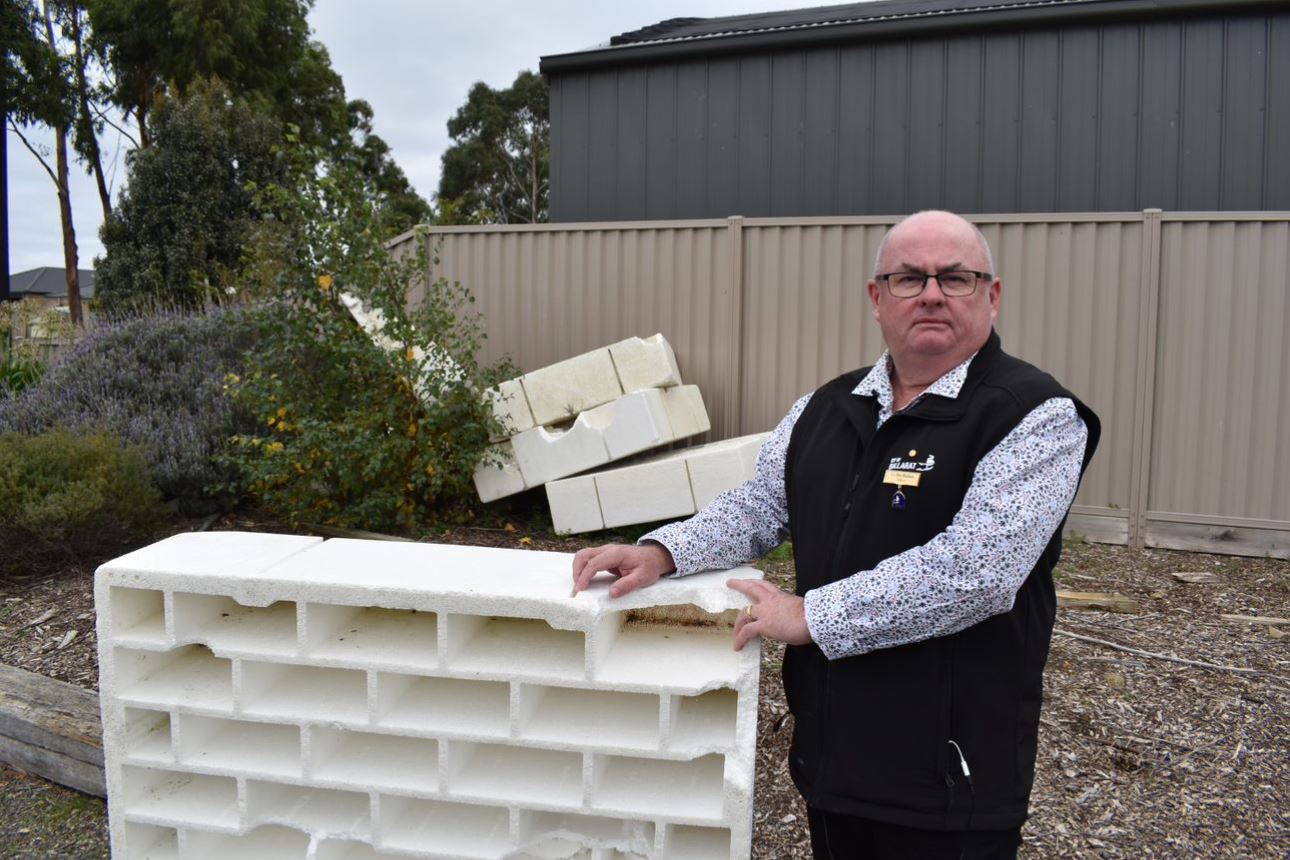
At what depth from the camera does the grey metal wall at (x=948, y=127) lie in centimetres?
873

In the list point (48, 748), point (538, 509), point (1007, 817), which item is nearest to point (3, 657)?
point (48, 748)

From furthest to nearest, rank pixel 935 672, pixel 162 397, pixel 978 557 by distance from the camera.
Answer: pixel 162 397 < pixel 935 672 < pixel 978 557

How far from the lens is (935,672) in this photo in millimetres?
1862

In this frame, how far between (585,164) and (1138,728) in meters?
8.50

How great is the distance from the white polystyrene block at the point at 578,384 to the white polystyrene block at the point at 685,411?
1.14 ft

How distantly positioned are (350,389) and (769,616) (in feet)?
16.4

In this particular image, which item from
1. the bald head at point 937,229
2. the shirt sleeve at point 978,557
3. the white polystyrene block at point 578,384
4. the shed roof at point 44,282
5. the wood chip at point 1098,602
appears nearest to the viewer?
the shirt sleeve at point 978,557

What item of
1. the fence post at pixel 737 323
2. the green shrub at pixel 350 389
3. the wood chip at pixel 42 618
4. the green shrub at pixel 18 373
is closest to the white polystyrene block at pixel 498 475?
the green shrub at pixel 350 389

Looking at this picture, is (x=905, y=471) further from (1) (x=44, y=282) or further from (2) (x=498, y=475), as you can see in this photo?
(1) (x=44, y=282)

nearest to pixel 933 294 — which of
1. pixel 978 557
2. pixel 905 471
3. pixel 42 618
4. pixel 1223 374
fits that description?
pixel 905 471

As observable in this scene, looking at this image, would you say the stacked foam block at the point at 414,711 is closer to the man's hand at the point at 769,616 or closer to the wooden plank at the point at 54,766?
the man's hand at the point at 769,616

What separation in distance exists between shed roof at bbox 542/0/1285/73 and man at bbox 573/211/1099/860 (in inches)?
322

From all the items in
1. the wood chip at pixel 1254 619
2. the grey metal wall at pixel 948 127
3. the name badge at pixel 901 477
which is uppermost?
the grey metal wall at pixel 948 127

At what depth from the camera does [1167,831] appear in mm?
3098
